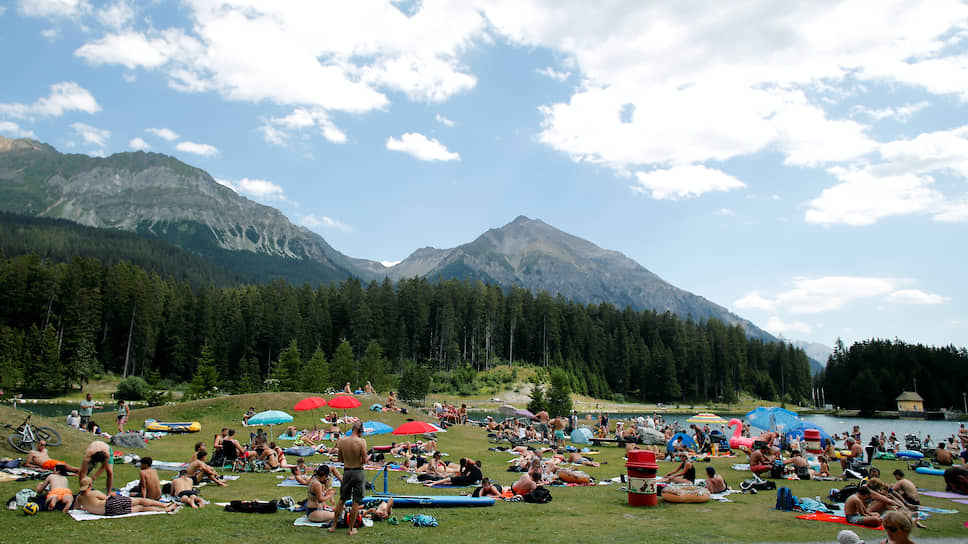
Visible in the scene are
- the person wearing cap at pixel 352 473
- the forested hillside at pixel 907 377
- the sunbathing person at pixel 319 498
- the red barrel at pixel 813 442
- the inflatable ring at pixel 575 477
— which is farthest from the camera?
the forested hillside at pixel 907 377

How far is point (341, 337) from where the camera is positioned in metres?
92.2

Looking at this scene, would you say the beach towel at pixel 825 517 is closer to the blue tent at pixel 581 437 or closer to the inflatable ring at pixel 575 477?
the inflatable ring at pixel 575 477

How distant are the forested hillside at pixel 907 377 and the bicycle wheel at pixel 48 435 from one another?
4622 inches

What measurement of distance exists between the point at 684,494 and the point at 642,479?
4.91ft

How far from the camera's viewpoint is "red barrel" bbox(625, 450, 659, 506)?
14.5 m

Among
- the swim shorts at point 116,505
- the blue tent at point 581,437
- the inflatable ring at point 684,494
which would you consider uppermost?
the swim shorts at point 116,505

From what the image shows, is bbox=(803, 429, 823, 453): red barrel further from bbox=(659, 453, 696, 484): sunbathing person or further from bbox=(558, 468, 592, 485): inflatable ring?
bbox=(558, 468, 592, 485): inflatable ring

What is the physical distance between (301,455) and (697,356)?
107910mm

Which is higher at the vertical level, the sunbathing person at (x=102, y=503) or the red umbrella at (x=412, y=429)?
the red umbrella at (x=412, y=429)

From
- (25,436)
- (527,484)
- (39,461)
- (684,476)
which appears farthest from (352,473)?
(25,436)

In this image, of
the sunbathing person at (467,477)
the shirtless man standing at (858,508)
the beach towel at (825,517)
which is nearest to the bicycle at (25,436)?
the sunbathing person at (467,477)

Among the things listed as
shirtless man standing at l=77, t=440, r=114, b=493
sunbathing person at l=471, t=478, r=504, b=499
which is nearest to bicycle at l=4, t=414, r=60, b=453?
shirtless man standing at l=77, t=440, r=114, b=493

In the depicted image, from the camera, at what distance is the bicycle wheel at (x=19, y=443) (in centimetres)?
1606

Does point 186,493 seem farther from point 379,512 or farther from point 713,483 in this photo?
point 713,483
